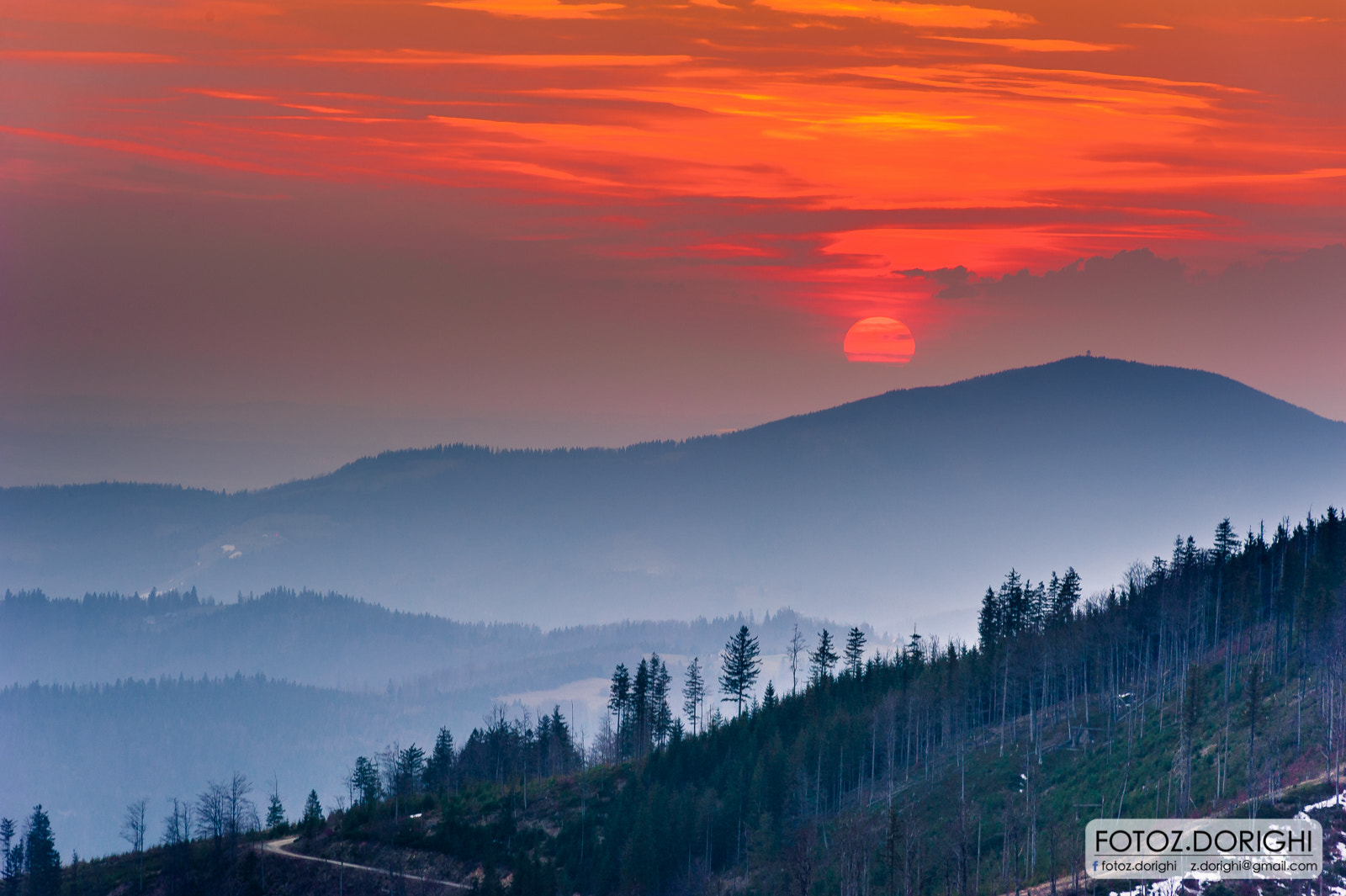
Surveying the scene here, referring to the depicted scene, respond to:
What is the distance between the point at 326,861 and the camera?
132125 mm

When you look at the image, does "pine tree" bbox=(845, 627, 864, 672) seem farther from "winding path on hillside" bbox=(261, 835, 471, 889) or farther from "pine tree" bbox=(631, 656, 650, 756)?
"winding path on hillside" bbox=(261, 835, 471, 889)

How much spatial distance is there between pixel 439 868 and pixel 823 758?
39828 mm

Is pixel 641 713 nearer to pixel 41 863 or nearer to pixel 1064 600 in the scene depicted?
pixel 1064 600

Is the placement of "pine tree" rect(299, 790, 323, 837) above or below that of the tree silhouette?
below

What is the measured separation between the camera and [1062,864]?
95250 mm

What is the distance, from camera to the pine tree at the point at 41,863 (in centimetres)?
13225

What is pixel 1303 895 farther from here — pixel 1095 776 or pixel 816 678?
pixel 816 678

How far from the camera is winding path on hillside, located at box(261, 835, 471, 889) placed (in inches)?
4892

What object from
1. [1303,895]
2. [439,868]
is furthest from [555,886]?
[1303,895]

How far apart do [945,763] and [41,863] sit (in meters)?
98.8

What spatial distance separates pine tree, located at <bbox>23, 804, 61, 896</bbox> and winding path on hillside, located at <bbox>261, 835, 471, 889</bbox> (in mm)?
21212

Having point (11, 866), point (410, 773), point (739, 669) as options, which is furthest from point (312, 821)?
point (739, 669)
